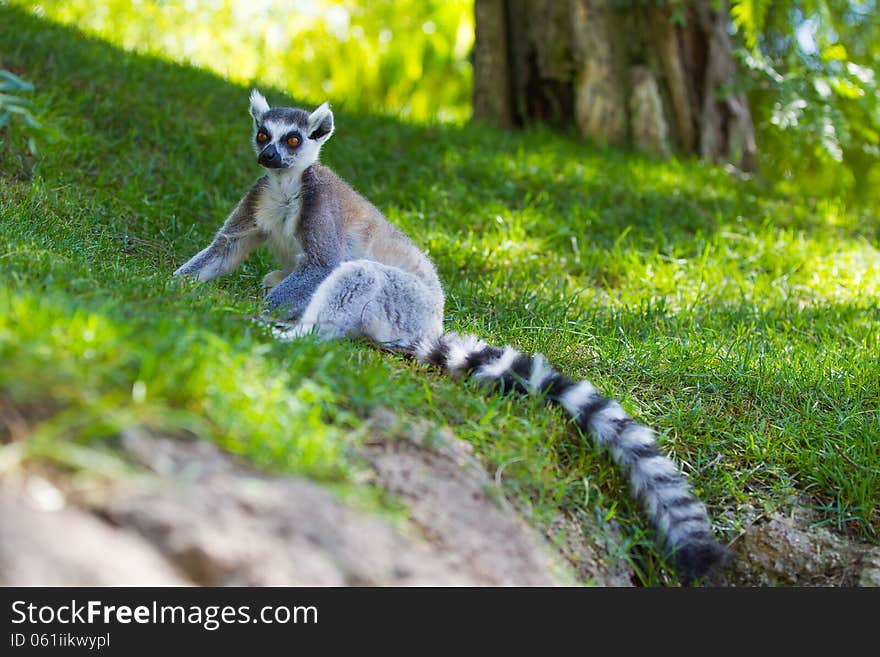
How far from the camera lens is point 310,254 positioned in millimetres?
4578

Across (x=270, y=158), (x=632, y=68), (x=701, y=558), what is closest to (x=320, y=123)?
(x=270, y=158)

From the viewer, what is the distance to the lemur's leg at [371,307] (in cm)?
428

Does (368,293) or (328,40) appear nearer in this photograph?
(368,293)

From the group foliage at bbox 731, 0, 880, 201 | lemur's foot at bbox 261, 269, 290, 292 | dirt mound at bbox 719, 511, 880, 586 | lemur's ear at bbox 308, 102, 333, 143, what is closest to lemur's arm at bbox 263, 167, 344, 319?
lemur's ear at bbox 308, 102, 333, 143

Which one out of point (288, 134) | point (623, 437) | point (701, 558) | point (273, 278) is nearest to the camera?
point (701, 558)

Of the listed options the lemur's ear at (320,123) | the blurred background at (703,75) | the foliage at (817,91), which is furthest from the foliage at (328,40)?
the lemur's ear at (320,123)

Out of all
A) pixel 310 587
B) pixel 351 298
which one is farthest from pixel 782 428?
pixel 310 587

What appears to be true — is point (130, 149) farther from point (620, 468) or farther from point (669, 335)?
point (620, 468)

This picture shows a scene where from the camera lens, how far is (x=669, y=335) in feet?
18.0

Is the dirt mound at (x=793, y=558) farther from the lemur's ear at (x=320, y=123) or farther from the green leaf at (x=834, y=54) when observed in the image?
the green leaf at (x=834, y=54)

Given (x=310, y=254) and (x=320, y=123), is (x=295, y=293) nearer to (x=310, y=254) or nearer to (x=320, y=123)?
(x=310, y=254)

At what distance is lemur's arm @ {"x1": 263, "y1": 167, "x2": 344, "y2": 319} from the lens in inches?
173

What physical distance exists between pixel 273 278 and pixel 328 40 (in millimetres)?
10972

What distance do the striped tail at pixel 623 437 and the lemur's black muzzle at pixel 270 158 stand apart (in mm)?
1171
